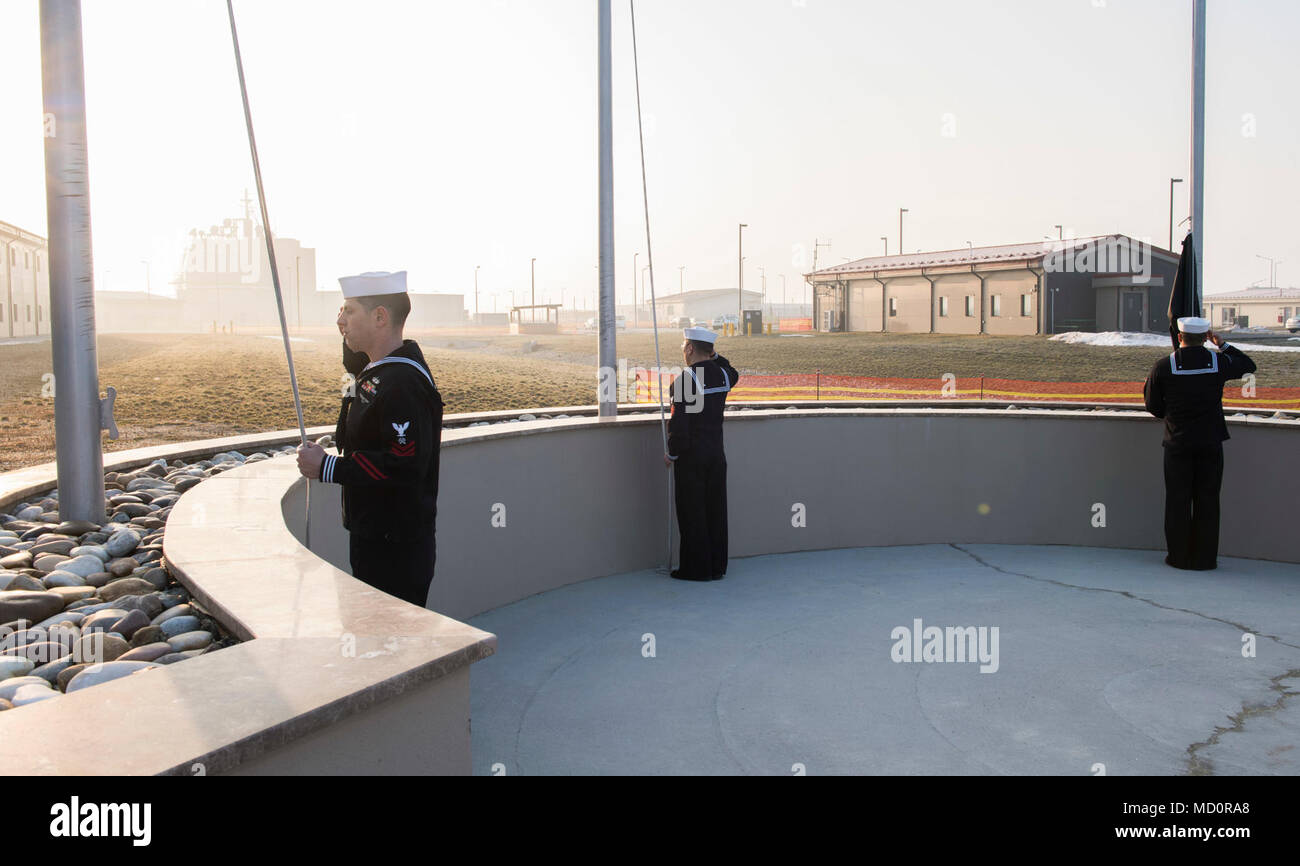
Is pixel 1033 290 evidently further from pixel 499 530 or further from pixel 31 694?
pixel 31 694

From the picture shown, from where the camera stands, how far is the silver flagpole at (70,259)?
16.4 feet

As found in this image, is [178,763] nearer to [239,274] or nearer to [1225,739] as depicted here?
[1225,739]

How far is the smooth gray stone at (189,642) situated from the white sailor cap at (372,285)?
127 cm

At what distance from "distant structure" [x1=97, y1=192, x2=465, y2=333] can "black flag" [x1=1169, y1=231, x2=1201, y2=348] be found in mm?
54208

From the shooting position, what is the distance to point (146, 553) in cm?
434

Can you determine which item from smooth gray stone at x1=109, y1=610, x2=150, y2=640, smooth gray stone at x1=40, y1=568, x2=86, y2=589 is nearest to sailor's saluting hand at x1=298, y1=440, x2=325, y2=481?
smooth gray stone at x1=109, y1=610, x2=150, y2=640

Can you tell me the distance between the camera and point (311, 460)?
3383mm

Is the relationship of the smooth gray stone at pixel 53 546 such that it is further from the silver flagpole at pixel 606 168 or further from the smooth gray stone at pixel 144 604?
the silver flagpole at pixel 606 168

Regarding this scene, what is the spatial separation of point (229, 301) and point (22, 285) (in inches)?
1838

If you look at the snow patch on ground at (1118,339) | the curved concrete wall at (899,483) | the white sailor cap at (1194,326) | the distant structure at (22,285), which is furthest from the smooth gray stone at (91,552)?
the distant structure at (22,285)

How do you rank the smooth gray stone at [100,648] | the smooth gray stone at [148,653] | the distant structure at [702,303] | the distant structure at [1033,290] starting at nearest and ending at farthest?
the smooth gray stone at [148,653] < the smooth gray stone at [100,648] < the distant structure at [1033,290] < the distant structure at [702,303]
